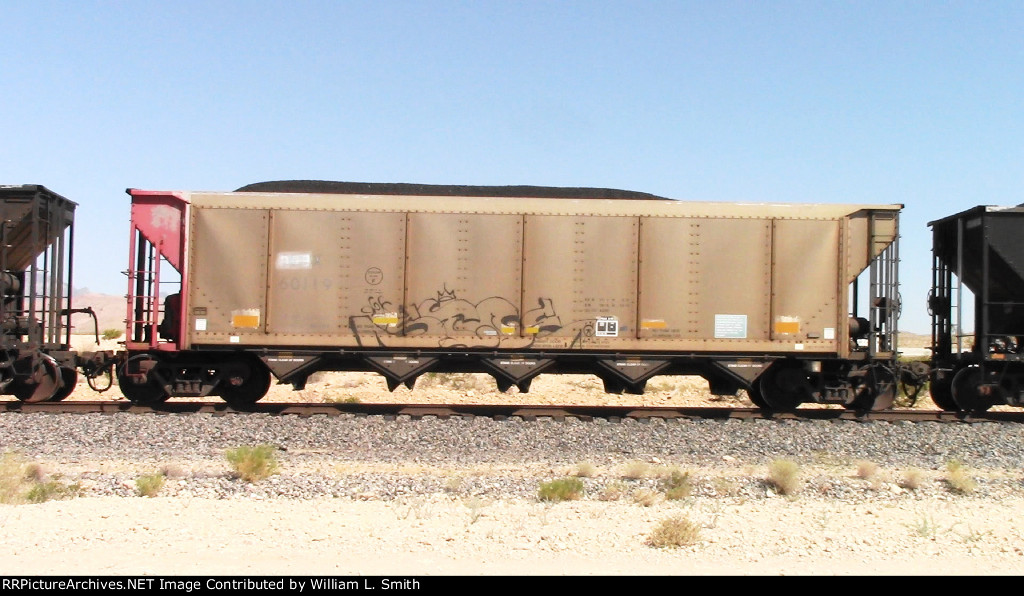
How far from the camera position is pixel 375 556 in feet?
17.1

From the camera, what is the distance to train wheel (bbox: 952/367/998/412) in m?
11.9

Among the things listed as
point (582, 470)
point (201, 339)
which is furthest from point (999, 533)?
point (201, 339)

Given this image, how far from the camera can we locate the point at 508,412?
455 inches

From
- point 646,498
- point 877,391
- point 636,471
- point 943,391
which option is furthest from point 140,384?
point 943,391

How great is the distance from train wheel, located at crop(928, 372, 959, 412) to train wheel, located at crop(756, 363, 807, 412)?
7.47 ft

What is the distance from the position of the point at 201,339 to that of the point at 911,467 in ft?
31.6

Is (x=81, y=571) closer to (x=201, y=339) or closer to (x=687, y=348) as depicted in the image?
(x=201, y=339)

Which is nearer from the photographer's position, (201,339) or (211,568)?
(211,568)

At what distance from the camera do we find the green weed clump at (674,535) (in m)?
5.50

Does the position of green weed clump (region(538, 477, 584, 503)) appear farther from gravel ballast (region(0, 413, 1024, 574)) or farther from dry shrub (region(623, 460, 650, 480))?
dry shrub (region(623, 460, 650, 480))

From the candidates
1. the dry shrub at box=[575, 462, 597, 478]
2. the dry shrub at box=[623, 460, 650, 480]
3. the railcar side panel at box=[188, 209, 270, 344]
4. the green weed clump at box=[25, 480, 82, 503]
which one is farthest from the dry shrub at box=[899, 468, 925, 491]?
the railcar side panel at box=[188, 209, 270, 344]

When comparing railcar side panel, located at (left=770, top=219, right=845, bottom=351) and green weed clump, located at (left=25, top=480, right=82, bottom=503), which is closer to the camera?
green weed clump, located at (left=25, top=480, right=82, bottom=503)

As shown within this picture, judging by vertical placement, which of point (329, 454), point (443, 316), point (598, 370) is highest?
point (443, 316)

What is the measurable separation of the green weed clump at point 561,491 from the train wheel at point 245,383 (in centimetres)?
620
